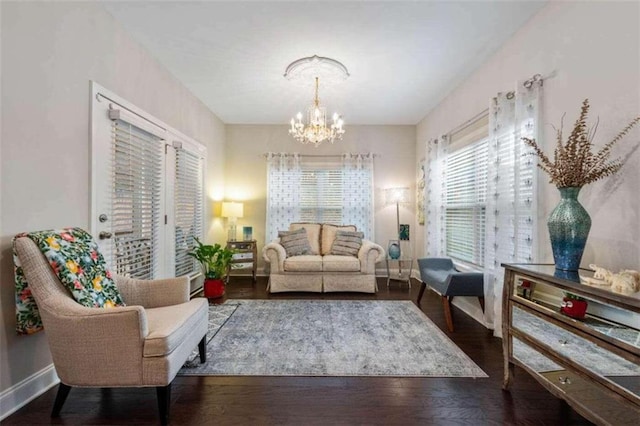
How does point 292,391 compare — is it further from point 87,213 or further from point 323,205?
point 323,205

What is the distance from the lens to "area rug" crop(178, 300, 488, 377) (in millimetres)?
2088

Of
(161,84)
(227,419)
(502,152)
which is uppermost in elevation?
(161,84)

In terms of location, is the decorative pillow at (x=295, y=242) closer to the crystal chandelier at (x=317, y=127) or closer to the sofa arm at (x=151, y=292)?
the crystal chandelier at (x=317, y=127)

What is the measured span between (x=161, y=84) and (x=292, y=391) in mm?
3301

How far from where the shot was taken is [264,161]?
519 cm

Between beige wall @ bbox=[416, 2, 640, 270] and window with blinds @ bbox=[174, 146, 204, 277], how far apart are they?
148 inches

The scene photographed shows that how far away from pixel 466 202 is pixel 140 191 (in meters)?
3.70

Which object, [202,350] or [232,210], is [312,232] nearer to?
[232,210]

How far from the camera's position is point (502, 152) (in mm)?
2641

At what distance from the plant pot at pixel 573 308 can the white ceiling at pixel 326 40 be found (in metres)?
2.23

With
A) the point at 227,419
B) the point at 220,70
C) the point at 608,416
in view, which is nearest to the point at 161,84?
the point at 220,70

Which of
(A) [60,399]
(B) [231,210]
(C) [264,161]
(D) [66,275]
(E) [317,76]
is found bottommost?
(A) [60,399]

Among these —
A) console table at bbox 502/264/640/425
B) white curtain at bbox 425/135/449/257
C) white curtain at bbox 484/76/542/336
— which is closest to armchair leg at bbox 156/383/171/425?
console table at bbox 502/264/640/425

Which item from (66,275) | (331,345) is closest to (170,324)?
(66,275)
